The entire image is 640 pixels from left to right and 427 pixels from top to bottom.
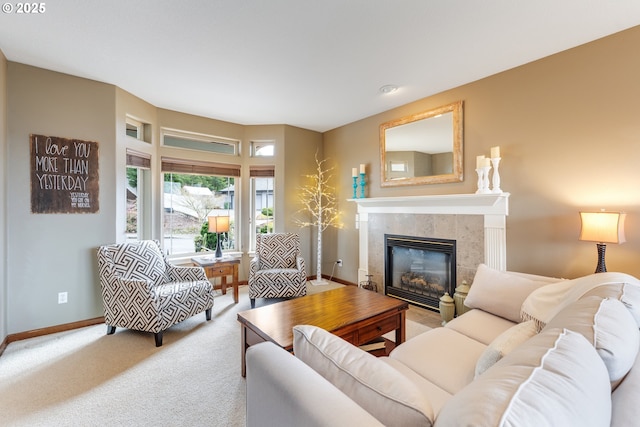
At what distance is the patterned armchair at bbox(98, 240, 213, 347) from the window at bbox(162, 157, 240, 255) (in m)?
0.93

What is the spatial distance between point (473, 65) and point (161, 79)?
321cm

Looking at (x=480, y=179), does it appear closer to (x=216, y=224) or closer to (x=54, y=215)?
(x=216, y=224)

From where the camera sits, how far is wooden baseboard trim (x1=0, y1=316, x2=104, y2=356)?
262 cm

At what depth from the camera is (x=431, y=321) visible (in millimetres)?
3154

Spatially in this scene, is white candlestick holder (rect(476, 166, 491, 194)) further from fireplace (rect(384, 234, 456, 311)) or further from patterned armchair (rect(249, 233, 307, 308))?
patterned armchair (rect(249, 233, 307, 308))

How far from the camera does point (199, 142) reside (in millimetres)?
4277

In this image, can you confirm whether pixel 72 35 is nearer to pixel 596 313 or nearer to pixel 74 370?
pixel 74 370

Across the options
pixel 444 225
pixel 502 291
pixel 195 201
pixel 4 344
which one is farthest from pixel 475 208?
pixel 4 344

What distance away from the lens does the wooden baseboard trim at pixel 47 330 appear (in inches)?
103

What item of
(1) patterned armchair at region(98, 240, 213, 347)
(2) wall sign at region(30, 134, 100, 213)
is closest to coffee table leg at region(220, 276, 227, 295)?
(1) patterned armchair at region(98, 240, 213, 347)

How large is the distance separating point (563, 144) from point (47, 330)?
5265mm

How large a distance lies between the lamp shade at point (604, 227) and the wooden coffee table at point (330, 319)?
4.93 feet

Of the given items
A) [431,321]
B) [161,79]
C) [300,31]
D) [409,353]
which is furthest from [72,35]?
[431,321]

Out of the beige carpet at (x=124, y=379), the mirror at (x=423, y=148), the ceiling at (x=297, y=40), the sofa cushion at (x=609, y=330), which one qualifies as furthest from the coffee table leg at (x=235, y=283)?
the sofa cushion at (x=609, y=330)
